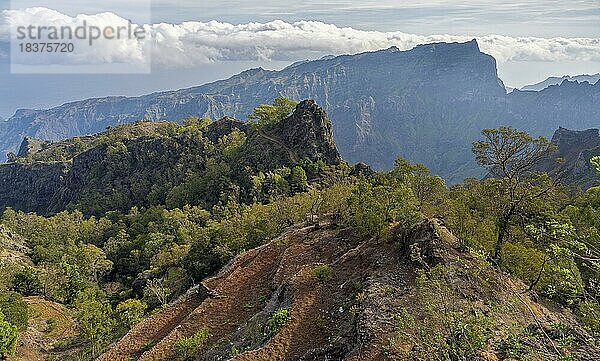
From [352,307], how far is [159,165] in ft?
399

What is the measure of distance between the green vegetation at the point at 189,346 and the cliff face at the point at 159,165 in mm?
71499

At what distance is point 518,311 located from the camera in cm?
2016

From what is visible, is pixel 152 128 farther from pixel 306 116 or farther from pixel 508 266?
pixel 508 266

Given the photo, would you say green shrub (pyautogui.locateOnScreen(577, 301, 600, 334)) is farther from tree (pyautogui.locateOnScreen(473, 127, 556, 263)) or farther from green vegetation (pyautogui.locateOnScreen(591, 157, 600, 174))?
tree (pyautogui.locateOnScreen(473, 127, 556, 263))

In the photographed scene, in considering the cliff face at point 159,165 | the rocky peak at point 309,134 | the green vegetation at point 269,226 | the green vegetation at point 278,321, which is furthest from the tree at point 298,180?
the green vegetation at point 278,321

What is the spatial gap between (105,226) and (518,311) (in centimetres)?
10706

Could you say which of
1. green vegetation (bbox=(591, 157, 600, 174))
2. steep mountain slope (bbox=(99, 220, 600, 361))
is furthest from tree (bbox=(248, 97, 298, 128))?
green vegetation (bbox=(591, 157, 600, 174))

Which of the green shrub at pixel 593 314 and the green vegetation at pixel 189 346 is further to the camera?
the green vegetation at pixel 189 346

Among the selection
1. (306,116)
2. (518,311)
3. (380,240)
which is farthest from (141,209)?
(518,311)

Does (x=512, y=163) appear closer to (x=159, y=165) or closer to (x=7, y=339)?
(x=7, y=339)

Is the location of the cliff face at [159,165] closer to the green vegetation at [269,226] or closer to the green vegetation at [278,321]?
the green vegetation at [269,226]

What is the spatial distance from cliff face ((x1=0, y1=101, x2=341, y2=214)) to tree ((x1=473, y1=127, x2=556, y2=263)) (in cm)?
6760

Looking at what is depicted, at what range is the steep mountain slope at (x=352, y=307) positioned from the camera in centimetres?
1608

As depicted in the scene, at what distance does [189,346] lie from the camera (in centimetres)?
2531
